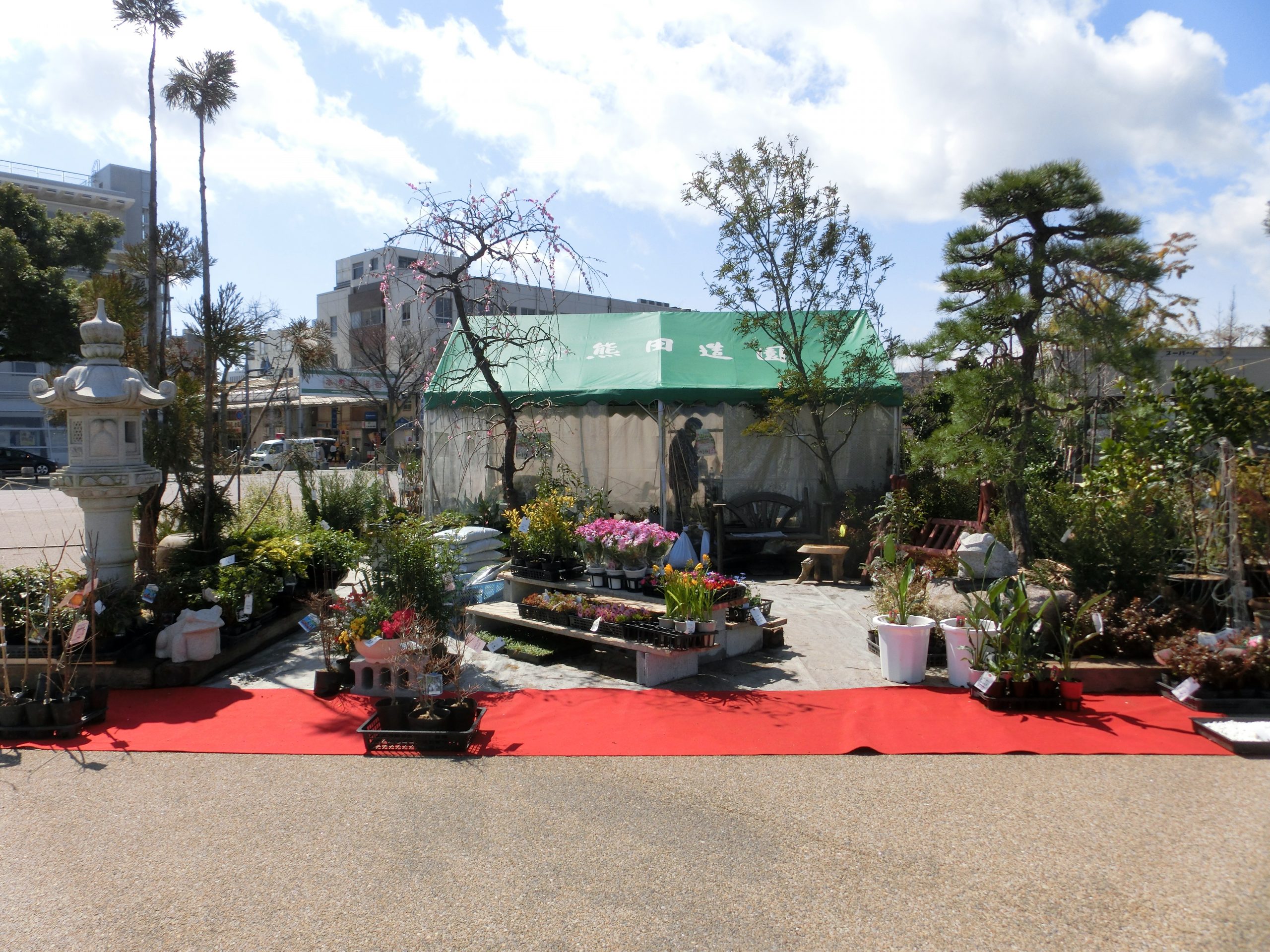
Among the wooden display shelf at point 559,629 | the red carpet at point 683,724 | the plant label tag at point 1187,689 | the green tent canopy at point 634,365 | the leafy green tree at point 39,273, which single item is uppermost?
the leafy green tree at point 39,273

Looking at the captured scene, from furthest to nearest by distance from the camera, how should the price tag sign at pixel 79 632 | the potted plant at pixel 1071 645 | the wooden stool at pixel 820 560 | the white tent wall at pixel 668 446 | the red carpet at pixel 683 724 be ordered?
the white tent wall at pixel 668 446
the wooden stool at pixel 820 560
the potted plant at pixel 1071 645
the price tag sign at pixel 79 632
the red carpet at pixel 683 724

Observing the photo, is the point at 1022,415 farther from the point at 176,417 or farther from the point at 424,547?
the point at 176,417

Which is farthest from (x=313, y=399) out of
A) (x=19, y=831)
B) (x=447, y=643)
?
(x=19, y=831)

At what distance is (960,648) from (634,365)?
6.04 m

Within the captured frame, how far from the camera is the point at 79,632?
5.01 m

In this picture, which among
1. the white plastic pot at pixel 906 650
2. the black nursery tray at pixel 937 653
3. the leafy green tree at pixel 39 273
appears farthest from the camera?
the leafy green tree at pixel 39 273

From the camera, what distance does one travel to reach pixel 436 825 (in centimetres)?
372

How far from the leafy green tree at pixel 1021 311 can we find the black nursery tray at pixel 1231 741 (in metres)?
2.94

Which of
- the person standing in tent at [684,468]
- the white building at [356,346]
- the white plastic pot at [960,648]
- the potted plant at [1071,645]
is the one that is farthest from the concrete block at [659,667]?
the white building at [356,346]

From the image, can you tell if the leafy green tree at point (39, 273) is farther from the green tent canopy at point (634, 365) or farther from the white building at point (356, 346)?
the green tent canopy at point (634, 365)

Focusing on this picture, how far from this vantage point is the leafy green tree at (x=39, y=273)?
65.4 feet

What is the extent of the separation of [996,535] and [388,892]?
7149mm

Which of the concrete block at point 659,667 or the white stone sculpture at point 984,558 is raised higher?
the white stone sculpture at point 984,558

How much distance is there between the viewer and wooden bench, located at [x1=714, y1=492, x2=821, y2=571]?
10062mm
